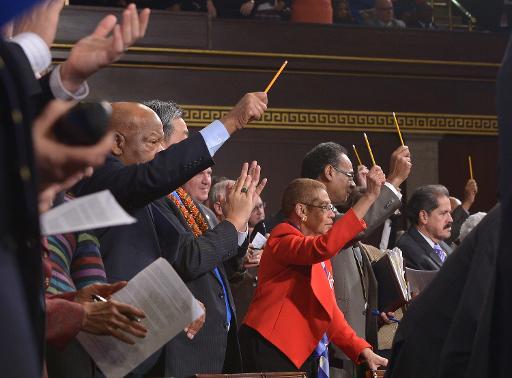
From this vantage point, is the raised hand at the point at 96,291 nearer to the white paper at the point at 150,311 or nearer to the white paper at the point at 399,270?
the white paper at the point at 150,311

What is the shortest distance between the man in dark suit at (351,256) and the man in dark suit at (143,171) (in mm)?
1440

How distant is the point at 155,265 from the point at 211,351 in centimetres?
116

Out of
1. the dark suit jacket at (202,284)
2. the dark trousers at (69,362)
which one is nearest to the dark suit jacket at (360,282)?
the dark suit jacket at (202,284)

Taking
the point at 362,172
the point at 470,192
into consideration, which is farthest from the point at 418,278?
the point at 470,192

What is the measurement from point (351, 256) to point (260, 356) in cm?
97

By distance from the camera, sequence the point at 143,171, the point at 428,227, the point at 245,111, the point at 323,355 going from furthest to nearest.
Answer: the point at 428,227 < the point at 323,355 < the point at 245,111 < the point at 143,171

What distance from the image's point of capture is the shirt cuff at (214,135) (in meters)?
3.09

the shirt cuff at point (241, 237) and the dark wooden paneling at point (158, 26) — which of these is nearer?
the shirt cuff at point (241, 237)

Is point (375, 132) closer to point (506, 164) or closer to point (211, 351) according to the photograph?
point (211, 351)

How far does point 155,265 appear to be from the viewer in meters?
2.68

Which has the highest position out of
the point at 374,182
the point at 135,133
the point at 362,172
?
the point at 135,133

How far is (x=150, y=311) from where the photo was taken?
8.82ft

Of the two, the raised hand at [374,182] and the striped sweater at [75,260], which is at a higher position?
the striped sweater at [75,260]

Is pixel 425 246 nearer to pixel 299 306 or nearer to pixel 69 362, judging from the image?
pixel 299 306
